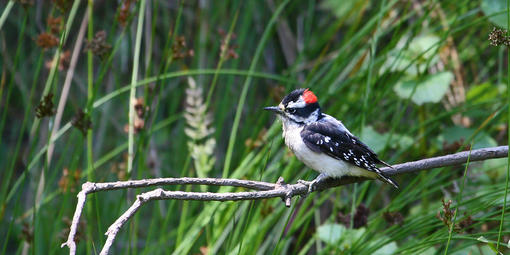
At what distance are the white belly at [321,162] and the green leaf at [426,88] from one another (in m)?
0.49

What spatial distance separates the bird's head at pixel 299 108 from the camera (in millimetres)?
2541

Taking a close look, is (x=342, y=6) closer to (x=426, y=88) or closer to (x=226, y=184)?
(x=426, y=88)

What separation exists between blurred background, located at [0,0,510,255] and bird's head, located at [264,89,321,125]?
0.57 feet

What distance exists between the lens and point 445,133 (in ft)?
9.78

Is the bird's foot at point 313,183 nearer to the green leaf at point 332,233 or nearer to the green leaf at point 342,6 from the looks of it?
the green leaf at point 332,233

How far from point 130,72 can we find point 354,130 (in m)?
1.77

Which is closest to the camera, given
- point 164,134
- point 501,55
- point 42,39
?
point 42,39

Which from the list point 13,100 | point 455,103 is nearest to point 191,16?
point 13,100

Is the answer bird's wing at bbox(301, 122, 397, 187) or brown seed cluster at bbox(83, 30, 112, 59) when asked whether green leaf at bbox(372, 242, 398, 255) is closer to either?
bird's wing at bbox(301, 122, 397, 187)

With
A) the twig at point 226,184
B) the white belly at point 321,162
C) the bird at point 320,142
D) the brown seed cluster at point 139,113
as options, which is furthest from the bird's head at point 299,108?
the brown seed cluster at point 139,113

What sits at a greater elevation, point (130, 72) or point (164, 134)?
point (130, 72)

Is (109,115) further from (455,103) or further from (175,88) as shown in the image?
(455,103)

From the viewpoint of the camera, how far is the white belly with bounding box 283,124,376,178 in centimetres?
241

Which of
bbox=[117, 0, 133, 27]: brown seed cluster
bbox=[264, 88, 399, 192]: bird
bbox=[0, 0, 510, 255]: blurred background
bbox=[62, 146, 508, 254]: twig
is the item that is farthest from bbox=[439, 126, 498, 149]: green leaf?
bbox=[117, 0, 133, 27]: brown seed cluster
